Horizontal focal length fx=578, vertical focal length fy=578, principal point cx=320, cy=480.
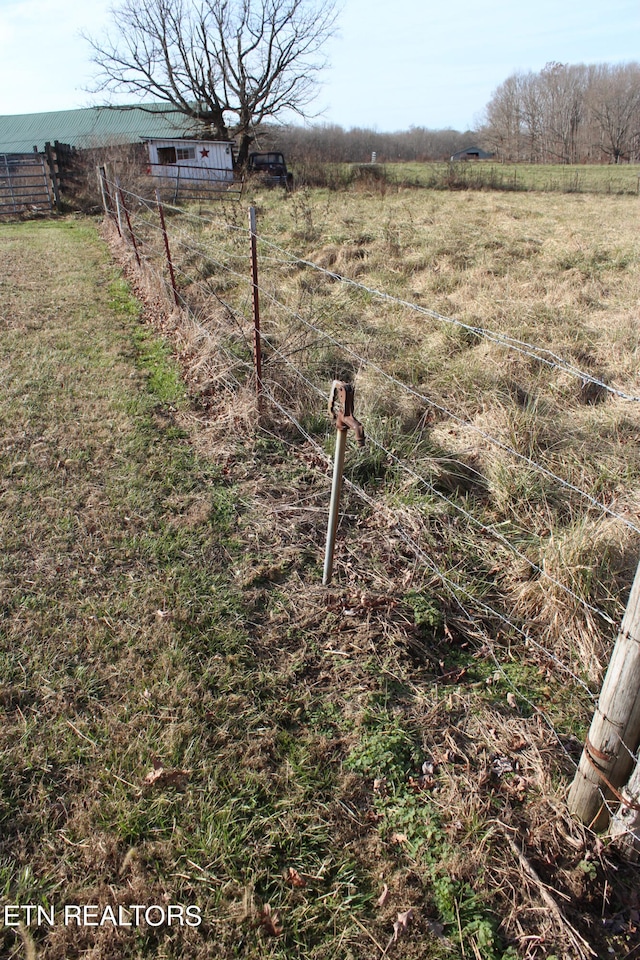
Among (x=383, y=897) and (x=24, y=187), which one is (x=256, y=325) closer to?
(x=383, y=897)

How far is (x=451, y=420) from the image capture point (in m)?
4.73

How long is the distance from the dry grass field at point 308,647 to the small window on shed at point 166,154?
2703cm

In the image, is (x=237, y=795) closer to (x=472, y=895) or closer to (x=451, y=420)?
(x=472, y=895)

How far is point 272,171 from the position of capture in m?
24.0

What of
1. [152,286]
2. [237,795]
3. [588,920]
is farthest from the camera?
[152,286]

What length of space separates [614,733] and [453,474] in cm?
231

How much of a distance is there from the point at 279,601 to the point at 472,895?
1.50 m

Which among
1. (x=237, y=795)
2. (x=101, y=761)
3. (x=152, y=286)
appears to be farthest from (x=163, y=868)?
(x=152, y=286)

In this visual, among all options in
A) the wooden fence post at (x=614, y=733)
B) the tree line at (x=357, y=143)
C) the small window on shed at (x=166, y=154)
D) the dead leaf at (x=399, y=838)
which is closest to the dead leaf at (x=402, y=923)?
the dead leaf at (x=399, y=838)

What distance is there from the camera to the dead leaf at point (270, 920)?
1.74m

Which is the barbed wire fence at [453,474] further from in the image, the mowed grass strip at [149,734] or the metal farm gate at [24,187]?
the metal farm gate at [24,187]

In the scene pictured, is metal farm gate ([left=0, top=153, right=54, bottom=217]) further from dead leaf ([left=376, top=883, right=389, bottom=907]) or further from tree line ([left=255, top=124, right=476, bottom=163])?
dead leaf ([left=376, top=883, right=389, bottom=907])

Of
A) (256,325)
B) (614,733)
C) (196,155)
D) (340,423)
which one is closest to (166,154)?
(196,155)

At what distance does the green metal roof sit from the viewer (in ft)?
113
